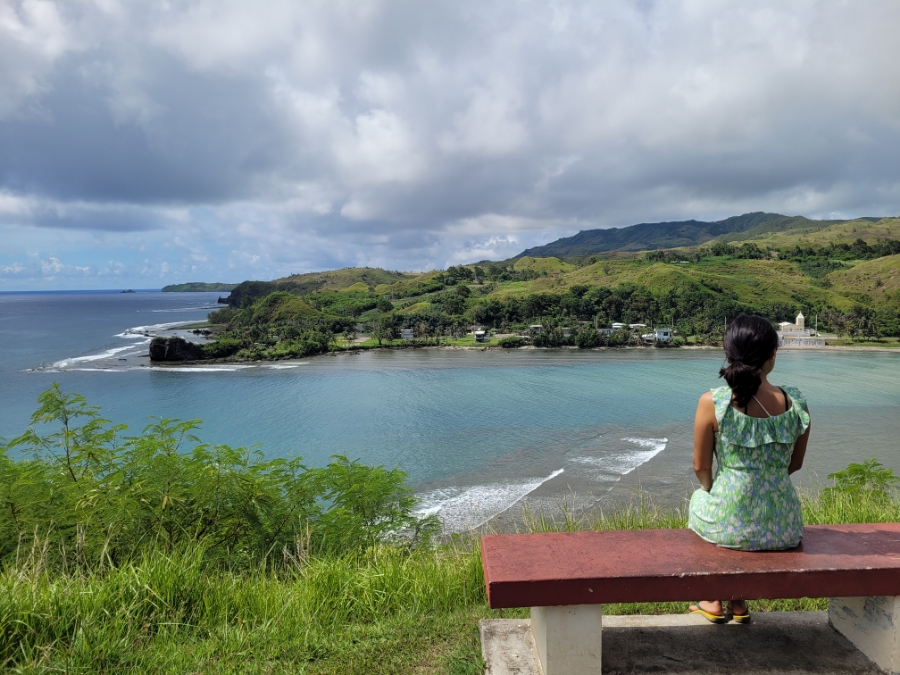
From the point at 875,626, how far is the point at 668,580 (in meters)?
1.15

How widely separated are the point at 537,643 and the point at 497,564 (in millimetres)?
533

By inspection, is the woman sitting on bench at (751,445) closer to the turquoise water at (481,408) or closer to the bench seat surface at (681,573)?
the bench seat surface at (681,573)

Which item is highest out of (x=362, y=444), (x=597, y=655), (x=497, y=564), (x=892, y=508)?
(x=497, y=564)

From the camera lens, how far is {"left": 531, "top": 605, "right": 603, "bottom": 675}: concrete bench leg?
2.46 m

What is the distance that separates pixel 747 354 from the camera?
8.03 feet

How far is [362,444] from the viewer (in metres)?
24.1

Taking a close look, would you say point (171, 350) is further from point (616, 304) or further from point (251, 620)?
point (616, 304)

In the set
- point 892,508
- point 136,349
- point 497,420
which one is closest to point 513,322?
point 136,349

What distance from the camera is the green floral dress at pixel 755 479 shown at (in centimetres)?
249

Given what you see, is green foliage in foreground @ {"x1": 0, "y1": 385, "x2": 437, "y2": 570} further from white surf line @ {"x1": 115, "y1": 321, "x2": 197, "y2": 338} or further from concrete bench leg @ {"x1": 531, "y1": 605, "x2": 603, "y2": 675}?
white surf line @ {"x1": 115, "y1": 321, "x2": 197, "y2": 338}

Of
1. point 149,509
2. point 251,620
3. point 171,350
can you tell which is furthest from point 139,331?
point 251,620

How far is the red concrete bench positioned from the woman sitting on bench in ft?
0.36

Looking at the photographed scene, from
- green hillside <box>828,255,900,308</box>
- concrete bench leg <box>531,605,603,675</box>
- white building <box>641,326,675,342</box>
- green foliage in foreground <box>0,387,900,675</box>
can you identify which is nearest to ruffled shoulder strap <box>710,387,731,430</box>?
concrete bench leg <box>531,605,603,675</box>

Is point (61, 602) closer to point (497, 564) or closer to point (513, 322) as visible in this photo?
point (497, 564)
